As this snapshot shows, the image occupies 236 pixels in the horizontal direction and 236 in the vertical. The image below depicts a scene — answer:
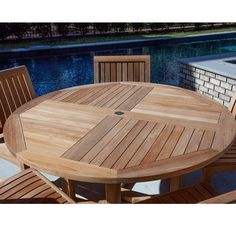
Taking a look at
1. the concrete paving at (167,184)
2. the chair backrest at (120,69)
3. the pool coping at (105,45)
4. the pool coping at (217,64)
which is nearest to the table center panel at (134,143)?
the concrete paving at (167,184)

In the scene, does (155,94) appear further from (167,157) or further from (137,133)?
(167,157)

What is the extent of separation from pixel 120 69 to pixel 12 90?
4.29 ft

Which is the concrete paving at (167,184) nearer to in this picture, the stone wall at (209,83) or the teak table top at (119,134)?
the teak table top at (119,134)

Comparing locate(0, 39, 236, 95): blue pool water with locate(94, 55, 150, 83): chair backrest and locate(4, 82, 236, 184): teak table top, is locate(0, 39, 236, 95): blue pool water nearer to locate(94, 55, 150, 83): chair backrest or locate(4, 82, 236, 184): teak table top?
locate(94, 55, 150, 83): chair backrest

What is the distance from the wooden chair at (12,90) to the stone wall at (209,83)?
2.69m

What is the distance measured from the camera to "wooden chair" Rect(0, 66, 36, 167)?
2922 millimetres

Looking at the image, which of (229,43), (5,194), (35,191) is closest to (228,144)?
(35,191)

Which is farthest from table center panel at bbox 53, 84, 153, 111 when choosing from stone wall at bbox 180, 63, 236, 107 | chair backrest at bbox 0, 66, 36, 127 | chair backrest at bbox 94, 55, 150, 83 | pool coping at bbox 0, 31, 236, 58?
pool coping at bbox 0, 31, 236, 58

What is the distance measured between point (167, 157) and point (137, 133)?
0.35m

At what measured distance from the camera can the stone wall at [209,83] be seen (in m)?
4.37

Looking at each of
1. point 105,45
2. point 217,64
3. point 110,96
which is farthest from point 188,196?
point 105,45

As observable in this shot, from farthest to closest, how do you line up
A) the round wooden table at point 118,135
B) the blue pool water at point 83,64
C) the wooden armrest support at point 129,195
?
1. the blue pool water at point 83,64
2. the wooden armrest support at point 129,195
3. the round wooden table at point 118,135

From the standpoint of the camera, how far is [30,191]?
2027 mm
